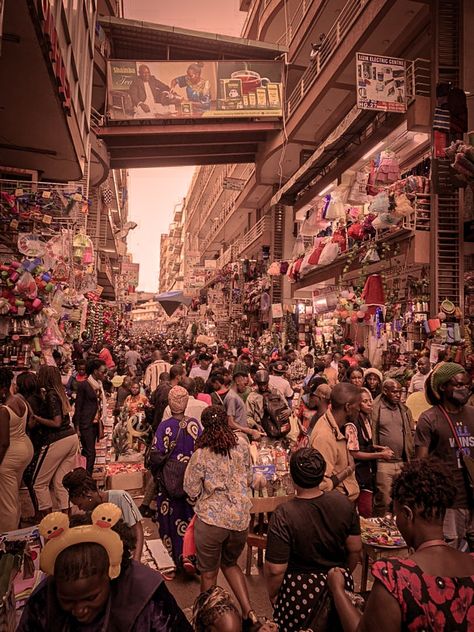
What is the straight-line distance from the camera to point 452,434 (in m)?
3.75

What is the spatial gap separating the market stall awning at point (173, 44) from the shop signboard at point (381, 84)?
12.0 metres

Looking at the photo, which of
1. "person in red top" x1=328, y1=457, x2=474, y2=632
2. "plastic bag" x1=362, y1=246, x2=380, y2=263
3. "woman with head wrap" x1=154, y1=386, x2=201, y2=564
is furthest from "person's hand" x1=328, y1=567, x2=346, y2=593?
"plastic bag" x1=362, y1=246, x2=380, y2=263

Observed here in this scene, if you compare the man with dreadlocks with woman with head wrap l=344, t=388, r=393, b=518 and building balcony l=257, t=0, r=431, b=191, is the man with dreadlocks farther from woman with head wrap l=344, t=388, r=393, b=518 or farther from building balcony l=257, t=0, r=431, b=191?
building balcony l=257, t=0, r=431, b=191

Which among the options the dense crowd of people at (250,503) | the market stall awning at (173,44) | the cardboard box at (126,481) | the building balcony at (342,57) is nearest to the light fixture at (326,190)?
the building balcony at (342,57)

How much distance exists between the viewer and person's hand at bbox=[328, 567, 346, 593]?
2205mm

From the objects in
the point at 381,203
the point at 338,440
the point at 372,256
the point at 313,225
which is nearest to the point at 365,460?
the point at 338,440

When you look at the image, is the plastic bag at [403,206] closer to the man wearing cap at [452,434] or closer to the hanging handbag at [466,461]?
the man wearing cap at [452,434]

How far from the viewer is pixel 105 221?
29.1 meters

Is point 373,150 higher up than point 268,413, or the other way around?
point 373,150

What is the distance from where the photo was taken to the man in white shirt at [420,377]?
7762mm

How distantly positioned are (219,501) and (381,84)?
33.3ft

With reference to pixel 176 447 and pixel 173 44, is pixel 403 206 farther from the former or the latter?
pixel 173 44

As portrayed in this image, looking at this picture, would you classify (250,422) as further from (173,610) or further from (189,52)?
(189,52)

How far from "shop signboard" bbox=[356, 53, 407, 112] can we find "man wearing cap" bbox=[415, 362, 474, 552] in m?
8.34
